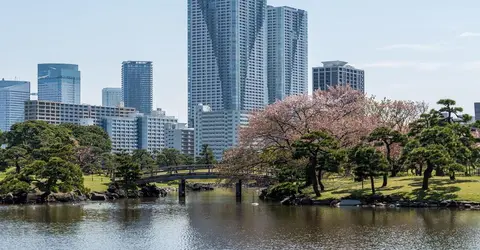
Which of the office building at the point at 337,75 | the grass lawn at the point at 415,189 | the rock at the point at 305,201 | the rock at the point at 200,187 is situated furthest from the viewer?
the office building at the point at 337,75

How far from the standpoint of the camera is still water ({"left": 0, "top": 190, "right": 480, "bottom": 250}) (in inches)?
1465

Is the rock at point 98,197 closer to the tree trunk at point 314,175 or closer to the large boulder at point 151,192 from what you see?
the large boulder at point 151,192

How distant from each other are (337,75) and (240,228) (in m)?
141

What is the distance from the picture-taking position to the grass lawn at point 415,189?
2125 inches

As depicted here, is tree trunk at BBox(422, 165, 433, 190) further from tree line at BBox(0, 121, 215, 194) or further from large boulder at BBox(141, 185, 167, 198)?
large boulder at BBox(141, 185, 167, 198)

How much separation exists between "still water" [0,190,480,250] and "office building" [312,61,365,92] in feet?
410

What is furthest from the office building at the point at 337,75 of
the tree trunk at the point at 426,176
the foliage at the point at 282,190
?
the tree trunk at the point at 426,176

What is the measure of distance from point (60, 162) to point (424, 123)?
33783 mm

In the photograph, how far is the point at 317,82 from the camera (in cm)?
18850

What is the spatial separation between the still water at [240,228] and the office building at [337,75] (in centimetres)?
12510

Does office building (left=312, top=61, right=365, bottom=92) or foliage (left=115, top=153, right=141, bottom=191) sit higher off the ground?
office building (left=312, top=61, right=365, bottom=92)

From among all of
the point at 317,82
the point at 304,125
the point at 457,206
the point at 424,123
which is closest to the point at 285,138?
the point at 304,125

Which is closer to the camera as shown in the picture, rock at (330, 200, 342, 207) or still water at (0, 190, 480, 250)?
still water at (0, 190, 480, 250)

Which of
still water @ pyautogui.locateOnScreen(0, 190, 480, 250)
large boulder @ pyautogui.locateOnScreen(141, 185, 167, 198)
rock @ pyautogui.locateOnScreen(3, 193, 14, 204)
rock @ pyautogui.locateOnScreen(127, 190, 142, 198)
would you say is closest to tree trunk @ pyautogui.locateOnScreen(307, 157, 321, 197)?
still water @ pyautogui.locateOnScreen(0, 190, 480, 250)
